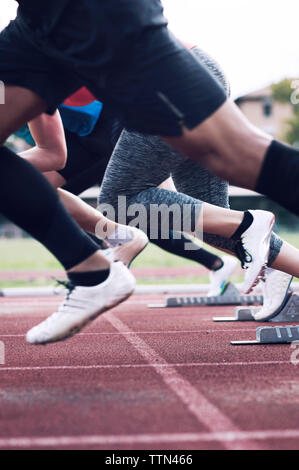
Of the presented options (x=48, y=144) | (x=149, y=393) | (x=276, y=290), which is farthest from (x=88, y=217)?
(x=149, y=393)

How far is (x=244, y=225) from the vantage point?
2910mm

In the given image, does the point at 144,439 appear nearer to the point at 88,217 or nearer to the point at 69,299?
the point at 69,299

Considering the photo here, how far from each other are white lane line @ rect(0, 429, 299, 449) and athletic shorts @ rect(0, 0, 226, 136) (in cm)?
88

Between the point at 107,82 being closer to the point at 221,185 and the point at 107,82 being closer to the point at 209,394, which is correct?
the point at 209,394

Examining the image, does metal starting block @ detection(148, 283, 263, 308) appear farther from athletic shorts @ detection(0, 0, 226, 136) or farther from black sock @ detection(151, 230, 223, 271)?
athletic shorts @ detection(0, 0, 226, 136)

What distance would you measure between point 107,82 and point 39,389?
1.11m

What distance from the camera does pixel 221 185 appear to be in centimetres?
352

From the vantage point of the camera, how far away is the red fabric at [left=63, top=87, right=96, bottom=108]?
3.23 m

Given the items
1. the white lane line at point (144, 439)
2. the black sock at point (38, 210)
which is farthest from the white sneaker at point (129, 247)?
the white lane line at point (144, 439)

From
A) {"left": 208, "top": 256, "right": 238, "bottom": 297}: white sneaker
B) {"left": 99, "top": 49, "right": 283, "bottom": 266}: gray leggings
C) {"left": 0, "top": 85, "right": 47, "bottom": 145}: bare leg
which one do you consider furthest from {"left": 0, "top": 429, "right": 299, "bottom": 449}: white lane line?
{"left": 208, "top": 256, "right": 238, "bottom": 297}: white sneaker

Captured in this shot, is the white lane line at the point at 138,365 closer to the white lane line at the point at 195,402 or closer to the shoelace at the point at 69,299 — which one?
the white lane line at the point at 195,402

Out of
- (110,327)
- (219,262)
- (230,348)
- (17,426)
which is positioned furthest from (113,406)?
(219,262)

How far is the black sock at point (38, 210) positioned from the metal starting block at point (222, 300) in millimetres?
3120

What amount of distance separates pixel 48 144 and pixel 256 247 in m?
1.06
